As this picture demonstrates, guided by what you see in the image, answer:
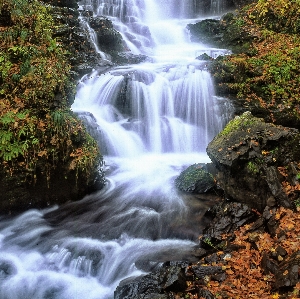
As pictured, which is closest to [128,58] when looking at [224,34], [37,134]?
[224,34]

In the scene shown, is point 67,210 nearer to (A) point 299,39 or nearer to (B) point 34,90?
(B) point 34,90

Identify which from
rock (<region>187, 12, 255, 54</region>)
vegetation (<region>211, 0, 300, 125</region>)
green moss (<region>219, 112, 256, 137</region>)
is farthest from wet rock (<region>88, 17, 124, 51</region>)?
green moss (<region>219, 112, 256, 137</region>)

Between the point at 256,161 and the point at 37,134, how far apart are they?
5.35m

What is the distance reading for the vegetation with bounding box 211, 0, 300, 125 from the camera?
39.1 ft

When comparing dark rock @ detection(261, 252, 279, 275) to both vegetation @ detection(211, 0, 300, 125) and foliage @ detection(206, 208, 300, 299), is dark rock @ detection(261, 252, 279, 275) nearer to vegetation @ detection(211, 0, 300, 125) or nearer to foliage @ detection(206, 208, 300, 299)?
foliage @ detection(206, 208, 300, 299)

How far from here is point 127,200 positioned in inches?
342

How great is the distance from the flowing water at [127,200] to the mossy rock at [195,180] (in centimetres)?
34

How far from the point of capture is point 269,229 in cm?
614

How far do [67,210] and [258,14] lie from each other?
48.7ft

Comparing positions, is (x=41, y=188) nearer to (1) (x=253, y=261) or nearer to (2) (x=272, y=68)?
(1) (x=253, y=261)

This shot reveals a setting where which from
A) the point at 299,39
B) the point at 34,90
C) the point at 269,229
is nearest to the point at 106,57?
the point at 34,90

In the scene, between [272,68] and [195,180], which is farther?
[272,68]

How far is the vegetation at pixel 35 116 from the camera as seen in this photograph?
7469 millimetres

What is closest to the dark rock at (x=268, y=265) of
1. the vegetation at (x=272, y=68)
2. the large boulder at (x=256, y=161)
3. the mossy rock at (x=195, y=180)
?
the large boulder at (x=256, y=161)
